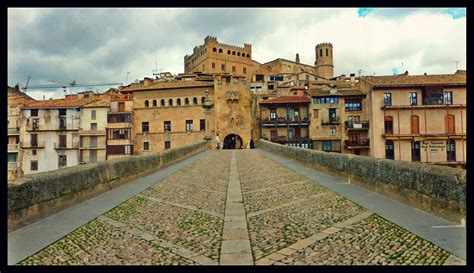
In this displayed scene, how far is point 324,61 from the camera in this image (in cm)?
11056

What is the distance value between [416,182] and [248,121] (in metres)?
52.6

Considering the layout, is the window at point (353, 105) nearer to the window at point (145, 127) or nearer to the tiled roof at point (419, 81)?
the tiled roof at point (419, 81)

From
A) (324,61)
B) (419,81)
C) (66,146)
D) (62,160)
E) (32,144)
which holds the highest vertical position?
(324,61)

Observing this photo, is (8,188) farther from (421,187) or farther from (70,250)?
(421,187)

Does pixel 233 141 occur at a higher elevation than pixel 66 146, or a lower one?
higher

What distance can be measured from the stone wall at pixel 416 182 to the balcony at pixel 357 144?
42345mm

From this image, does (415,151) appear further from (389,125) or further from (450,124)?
(450,124)

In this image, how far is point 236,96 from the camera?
57.6 metres

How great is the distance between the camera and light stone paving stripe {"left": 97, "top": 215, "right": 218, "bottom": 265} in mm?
3844

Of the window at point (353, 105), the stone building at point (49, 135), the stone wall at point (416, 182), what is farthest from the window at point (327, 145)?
the stone wall at point (416, 182)

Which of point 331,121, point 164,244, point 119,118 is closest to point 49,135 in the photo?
point 119,118

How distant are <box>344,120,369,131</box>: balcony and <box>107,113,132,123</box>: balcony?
35402 mm

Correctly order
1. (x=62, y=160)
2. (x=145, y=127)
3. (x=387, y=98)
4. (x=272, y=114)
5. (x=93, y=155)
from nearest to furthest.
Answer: (x=387, y=98) → (x=272, y=114) → (x=62, y=160) → (x=93, y=155) → (x=145, y=127)

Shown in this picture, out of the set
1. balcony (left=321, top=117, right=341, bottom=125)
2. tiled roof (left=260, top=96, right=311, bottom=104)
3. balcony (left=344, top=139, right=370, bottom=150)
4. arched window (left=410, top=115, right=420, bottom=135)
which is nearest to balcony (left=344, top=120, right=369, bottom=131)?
balcony (left=321, top=117, right=341, bottom=125)
